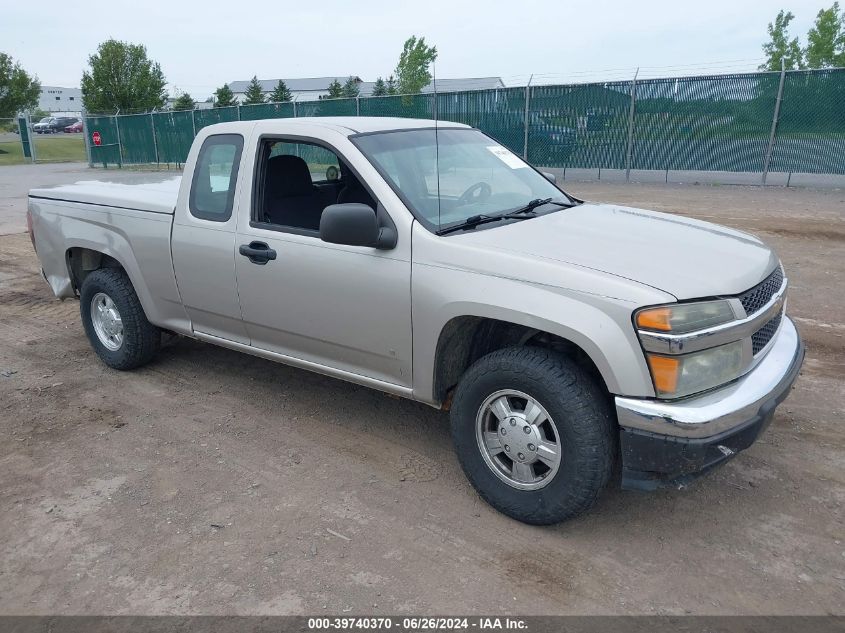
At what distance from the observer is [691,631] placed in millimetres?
2611

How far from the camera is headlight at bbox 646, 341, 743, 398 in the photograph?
110 inches

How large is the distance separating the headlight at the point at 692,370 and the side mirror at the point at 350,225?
4.75 feet

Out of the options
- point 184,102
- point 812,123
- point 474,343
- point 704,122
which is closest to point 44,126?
point 184,102

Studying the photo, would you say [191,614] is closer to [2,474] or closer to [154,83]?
[2,474]

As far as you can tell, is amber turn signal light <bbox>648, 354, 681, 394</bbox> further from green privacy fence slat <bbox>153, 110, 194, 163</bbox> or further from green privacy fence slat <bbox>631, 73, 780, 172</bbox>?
green privacy fence slat <bbox>153, 110, 194, 163</bbox>

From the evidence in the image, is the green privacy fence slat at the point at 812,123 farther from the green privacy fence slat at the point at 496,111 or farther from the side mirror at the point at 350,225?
the side mirror at the point at 350,225

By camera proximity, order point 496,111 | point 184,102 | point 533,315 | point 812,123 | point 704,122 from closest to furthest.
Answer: point 533,315 → point 812,123 → point 704,122 → point 496,111 → point 184,102

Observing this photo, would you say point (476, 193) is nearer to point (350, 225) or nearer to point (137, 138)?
point (350, 225)

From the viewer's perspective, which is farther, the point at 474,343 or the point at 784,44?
the point at 784,44

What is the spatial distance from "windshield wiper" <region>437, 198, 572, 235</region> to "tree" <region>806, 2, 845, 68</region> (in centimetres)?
3525

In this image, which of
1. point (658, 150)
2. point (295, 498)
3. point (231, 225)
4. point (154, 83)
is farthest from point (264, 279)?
point (154, 83)

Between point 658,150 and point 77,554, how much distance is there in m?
16.2

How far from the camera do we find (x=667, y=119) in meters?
16.4

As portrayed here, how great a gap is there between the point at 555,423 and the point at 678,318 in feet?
2.27
